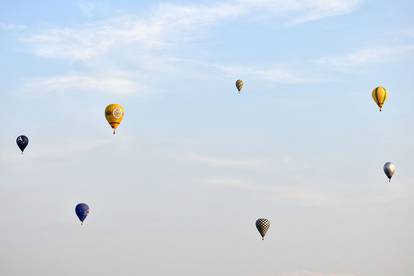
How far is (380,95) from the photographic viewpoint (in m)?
142

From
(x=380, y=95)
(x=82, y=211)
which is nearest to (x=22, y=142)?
(x=82, y=211)

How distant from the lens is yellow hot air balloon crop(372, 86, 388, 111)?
141 m

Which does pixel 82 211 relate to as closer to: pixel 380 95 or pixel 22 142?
pixel 22 142

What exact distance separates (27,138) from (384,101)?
56.1m

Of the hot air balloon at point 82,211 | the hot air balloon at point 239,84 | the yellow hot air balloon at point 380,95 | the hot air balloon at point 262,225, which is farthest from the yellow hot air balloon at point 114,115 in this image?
the yellow hot air balloon at point 380,95

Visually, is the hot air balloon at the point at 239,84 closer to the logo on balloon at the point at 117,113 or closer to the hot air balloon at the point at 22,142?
the logo on balloon at the point at 117,113

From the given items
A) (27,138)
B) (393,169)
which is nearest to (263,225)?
(393,169)

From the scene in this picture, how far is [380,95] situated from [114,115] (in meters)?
40.5

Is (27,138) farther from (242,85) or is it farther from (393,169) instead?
(393,169)

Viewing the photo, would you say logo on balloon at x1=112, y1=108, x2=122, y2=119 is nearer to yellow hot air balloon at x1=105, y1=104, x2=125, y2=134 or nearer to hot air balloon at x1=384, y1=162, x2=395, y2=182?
yellow hot air balloon at x1=105, y1=104, x2=125, y2=134

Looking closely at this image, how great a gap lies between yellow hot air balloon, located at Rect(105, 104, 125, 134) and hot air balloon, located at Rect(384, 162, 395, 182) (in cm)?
4387

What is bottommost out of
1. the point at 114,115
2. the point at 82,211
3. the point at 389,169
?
the point at 82,211

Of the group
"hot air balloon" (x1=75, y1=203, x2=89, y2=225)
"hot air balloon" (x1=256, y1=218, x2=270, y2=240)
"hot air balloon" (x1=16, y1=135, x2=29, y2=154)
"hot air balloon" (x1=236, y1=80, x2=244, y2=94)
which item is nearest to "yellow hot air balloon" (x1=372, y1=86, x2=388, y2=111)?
"hot air balloon" (x1=236, y1=80, x2=244, y2=94)

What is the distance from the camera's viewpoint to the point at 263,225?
146 metres
